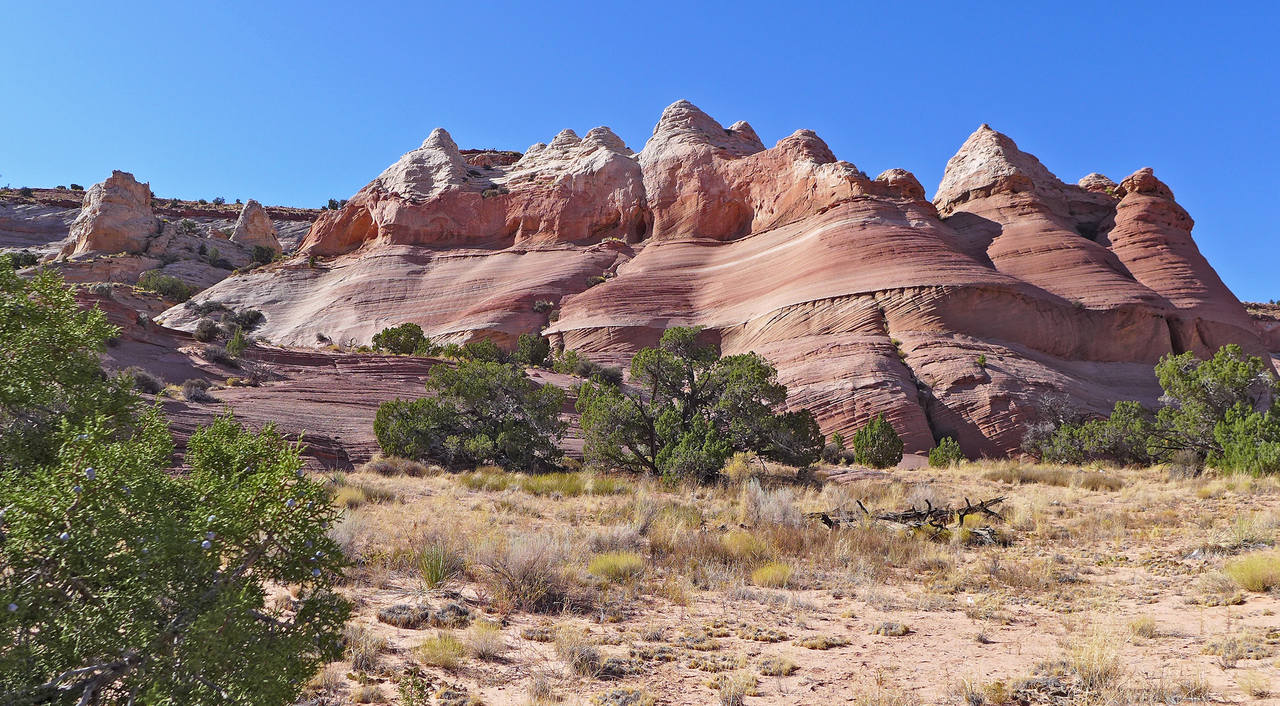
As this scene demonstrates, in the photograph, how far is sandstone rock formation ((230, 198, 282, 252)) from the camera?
232 ft

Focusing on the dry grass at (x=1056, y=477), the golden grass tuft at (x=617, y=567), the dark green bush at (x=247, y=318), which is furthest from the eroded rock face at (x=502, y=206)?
the golden grass tuft at (x=617, y=567)

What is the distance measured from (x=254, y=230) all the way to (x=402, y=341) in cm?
4304

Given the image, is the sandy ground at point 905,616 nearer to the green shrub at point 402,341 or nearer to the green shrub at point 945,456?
the green shrub at point 945,456

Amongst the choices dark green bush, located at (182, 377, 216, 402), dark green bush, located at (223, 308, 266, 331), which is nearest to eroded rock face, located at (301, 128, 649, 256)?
dark green bush, located at (223, 308, 266, 331)

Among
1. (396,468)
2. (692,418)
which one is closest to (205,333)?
(396,468)

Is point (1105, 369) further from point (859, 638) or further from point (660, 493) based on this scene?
point (859, 638)

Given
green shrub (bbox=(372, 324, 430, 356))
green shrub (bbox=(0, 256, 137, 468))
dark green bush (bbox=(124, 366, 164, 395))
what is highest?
green shrub (bbox=(372, 324, 430, 356))

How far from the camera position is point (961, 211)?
47094mm

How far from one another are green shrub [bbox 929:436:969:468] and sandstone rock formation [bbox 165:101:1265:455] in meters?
2.50

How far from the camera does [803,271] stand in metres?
39.8

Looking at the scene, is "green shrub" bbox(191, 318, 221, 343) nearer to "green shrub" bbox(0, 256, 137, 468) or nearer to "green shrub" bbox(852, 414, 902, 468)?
"green shrub" bbox(852, 414, 902, 468)

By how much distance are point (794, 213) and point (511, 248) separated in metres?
21.4

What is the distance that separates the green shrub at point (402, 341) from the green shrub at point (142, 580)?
36893 millimetres

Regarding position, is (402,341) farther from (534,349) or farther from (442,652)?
(442,652)
